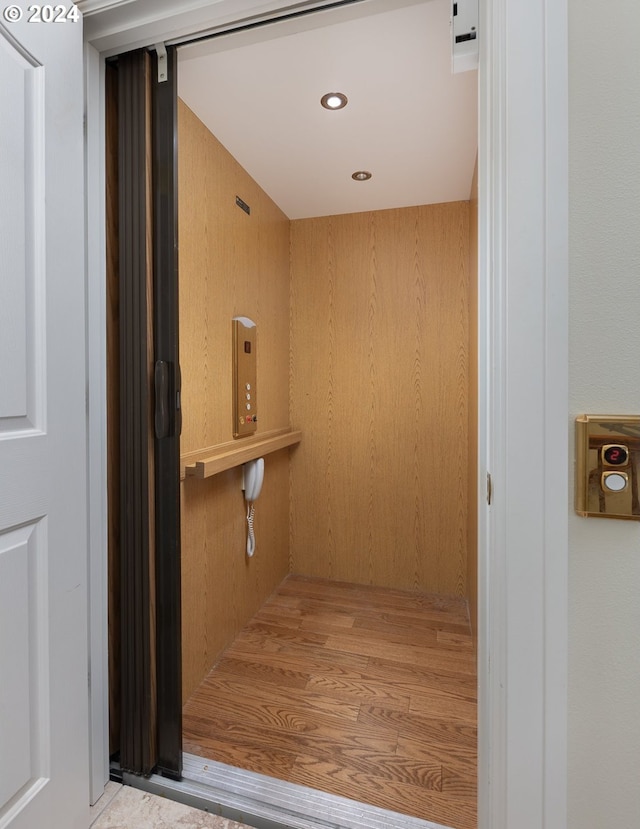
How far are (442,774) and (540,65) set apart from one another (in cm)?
184

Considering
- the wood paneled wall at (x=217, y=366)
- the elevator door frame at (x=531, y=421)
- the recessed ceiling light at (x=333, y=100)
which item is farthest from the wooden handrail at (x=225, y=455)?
the recessed ceiling light at (x=333, y=100)

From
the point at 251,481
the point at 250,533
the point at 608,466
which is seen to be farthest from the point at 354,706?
the point at 608,466

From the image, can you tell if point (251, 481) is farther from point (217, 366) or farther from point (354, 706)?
point (354, 706)

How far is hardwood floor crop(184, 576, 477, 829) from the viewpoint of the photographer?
1274 millimetres

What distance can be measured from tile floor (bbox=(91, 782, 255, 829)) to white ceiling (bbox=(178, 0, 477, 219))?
7.21 feet

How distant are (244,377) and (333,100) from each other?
125 cm

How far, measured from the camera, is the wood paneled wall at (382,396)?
8.34 feet

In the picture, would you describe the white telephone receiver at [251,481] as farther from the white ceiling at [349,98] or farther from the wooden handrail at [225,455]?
the white ceiling at [349,98]

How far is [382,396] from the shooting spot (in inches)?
105

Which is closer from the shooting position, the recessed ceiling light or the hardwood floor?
the hardwood floor

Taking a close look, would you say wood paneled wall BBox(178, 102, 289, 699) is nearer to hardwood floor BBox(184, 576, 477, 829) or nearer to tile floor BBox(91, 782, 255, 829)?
hardwood floor BBox(184, 576, 477, 829)

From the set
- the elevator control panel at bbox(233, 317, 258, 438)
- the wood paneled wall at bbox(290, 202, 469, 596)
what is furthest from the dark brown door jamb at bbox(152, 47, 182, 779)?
the wood paneled wall at bbox(290, 202, 469, 596)

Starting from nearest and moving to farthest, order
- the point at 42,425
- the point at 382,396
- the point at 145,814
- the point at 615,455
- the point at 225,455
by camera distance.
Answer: the point at 615,455, the point at 42,425, the point at 145,814, the point at 225,455, the point at 382,396

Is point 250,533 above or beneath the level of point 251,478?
beneath
